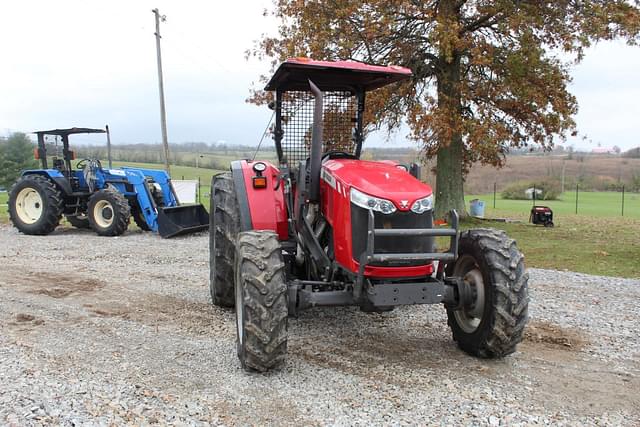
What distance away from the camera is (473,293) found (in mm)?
4492

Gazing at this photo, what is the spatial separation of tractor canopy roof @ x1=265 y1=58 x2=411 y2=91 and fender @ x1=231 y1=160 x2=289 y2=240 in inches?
34.7

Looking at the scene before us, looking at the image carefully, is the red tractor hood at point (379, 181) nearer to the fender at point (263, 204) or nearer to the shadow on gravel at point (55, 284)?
the fender at point (263, 204)

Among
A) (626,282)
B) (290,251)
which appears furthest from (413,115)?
(290,251)

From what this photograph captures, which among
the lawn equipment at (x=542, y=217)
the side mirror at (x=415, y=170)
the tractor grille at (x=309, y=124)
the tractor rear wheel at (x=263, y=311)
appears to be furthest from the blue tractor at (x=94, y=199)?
the lawn equipment at (x=542, y=217)

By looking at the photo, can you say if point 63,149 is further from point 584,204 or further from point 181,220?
point 584,204

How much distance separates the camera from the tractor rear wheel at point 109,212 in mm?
11688

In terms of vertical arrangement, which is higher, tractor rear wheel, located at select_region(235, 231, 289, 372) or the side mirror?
the side mirror

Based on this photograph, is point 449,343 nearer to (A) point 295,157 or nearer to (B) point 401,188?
(B) point 401,188

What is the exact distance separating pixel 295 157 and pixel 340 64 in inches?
43.3

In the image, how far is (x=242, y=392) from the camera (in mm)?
3871

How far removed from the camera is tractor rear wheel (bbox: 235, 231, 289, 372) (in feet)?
13.1

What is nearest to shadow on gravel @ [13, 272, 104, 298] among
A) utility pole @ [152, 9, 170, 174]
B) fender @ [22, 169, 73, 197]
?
fender @ [22, 169, 73, 197]

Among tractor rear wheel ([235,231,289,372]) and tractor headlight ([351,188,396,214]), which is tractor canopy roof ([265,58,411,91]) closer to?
tractor headlight ([351,188,396,214])

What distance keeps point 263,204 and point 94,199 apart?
8.03 meters
